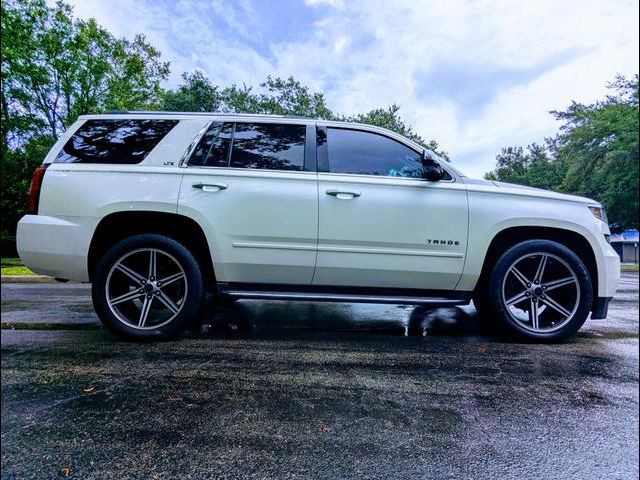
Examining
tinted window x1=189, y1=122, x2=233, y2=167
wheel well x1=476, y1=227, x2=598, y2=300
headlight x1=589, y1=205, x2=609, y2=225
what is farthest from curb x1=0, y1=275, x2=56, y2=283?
headlight x1=589, y1=205, x2=609, y2=225

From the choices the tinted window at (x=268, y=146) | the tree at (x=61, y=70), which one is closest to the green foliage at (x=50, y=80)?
the tree at (x=61, y=70)

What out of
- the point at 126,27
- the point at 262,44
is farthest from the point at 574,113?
the point at 126,27

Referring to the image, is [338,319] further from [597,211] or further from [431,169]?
[597,211]

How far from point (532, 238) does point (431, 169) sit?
112cm

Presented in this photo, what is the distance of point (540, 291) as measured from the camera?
2828 millimetres

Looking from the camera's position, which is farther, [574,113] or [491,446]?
[574,113]

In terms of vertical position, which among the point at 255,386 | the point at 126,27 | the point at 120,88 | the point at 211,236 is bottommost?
the point at 255,386

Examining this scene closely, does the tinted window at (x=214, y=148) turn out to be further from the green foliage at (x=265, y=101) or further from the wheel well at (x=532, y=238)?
the wheel well at (x=532, y=238)

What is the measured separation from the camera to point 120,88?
646cm

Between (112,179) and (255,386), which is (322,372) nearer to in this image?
(255,386)

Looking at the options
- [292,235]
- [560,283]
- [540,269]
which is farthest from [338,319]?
[560,283]

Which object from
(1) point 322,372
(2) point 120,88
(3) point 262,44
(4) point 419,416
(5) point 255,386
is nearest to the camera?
(4) point 419,416

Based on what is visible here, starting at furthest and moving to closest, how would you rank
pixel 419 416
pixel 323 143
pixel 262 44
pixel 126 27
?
pixel 262 44, pixel 126 27, pixel 323 143, pixel 419 416

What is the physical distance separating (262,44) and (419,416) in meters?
4.21
